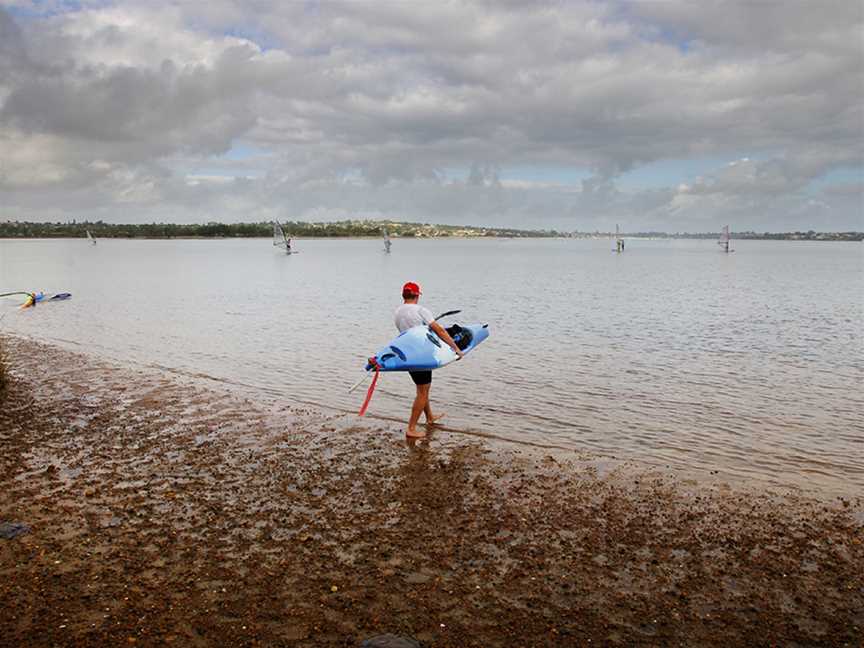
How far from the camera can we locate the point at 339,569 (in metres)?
6.58

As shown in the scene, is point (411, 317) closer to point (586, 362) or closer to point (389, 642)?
point (389, 642)

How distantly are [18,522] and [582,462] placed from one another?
25.0 feet

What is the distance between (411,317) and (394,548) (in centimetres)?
454

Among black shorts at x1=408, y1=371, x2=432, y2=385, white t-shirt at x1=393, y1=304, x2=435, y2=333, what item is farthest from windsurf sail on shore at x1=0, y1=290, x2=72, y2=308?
white t-shirt at x1=393, y1=304, x2=435, y2=333

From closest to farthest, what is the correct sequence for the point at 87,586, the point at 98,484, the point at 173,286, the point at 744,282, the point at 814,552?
the point at 87,586 < the point at 814,552 < the point at 98,484 < the point at 173,286 < the point at 744,282

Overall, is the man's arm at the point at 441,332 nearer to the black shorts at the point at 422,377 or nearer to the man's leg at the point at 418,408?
the black shorts at the point at 422,377

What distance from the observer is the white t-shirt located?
35.7ft

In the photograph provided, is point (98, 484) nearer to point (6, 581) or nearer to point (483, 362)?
point (6, 581)

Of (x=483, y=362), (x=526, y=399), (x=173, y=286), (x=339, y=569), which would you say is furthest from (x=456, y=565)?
(x=173, y=286)

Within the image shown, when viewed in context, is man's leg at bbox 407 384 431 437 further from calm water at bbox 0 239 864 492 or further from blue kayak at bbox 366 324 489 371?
calm water at bbox 0 239 864 492

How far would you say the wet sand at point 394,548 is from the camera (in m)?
5.61

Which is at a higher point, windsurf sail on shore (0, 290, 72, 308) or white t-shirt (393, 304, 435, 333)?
white t-shirt (393, 304, 435, 333)

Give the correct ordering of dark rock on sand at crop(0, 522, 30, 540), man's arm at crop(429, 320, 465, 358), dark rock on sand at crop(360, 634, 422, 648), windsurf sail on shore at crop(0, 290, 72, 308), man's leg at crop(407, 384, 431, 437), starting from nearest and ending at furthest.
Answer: dark rock on sand at crop(360, 634, 422, 648) < dark rock on sand at crop(0, 522, 30, 540) < man's arm at crop(429, 320, 465, 358) < man's leg at crop(407, 384, 431, 437) < windsurf sail on shore at crop(0, 290, 72, 308)

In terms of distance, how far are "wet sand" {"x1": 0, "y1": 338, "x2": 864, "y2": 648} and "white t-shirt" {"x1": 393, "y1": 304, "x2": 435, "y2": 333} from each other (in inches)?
80.7
